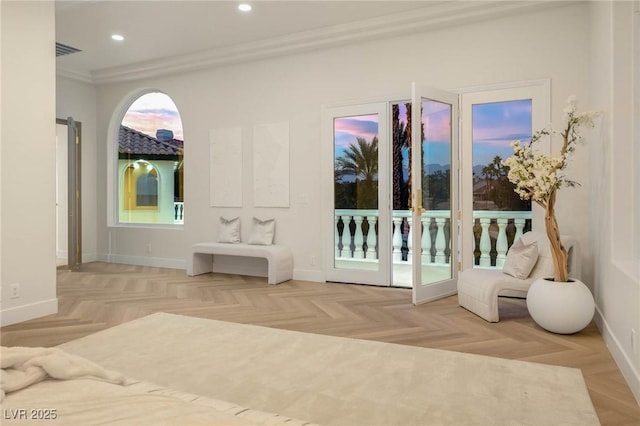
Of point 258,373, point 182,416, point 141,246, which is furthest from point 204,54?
point 182,416

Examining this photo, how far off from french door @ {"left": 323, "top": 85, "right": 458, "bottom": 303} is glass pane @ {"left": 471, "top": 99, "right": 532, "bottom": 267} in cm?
27

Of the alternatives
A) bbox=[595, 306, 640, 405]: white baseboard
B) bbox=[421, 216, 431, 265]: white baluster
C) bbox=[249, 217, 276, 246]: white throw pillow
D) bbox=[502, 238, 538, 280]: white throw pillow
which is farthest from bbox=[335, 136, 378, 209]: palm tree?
bbox=[595, 306, 640, 405]: white baseboard

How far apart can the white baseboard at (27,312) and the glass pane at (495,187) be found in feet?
15.1

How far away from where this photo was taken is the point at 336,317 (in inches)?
160

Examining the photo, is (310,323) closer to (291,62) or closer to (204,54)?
(291,62)

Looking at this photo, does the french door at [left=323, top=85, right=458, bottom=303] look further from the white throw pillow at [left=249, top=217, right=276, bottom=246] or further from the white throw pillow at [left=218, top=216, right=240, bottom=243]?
the white throw pillow at [left=218, top=216, right=240, bottom=243]

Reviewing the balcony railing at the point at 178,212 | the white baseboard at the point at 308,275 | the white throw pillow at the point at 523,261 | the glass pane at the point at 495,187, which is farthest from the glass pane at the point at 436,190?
the balcony railing at the point at 178,212

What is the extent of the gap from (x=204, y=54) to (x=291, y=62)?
1.39 m

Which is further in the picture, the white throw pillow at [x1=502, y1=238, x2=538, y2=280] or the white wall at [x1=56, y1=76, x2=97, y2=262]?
the white wall at [x1=56, y1=76, x2=97, y2=262]

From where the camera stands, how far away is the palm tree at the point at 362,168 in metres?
5.57

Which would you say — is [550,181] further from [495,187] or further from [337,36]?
[337,36]

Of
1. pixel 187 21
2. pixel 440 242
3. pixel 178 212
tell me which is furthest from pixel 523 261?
pixel 178 212

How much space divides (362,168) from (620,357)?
3.53 meters

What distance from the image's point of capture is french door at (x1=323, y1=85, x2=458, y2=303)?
16.0 ft
